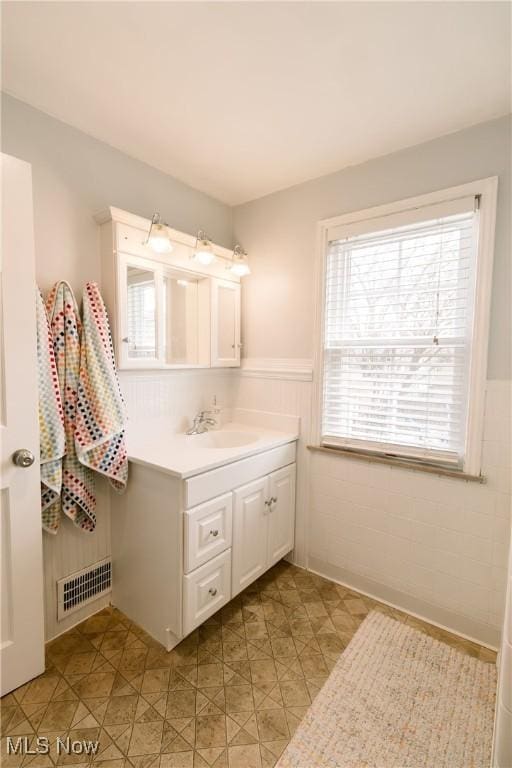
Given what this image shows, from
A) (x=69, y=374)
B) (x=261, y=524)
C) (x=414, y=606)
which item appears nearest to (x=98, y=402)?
(x=69, y=374)

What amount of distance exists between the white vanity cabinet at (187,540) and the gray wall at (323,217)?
850 mm

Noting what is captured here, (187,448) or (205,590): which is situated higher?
(187,448)

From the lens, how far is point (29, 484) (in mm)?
1386

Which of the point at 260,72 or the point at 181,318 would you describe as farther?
the point at 181,318

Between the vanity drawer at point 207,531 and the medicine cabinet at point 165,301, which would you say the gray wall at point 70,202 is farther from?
the vanity drawer at point 207,531

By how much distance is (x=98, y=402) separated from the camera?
1599mm

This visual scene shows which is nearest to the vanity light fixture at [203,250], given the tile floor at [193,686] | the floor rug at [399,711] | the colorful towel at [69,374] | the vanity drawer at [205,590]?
the colorful towel at [69,374]

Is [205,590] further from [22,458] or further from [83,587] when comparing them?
[22,458]

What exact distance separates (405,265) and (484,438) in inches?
37.1

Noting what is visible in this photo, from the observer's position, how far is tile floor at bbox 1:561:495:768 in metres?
1.20

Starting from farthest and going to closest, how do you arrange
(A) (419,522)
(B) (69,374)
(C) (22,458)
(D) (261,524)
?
(D) (261,524), (A) (419,522), (B) (69,374), (C) (22,458)

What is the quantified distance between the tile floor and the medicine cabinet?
1.33 metres

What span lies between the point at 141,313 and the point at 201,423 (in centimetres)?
79

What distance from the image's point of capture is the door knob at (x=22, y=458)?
Result: 1.33 m
